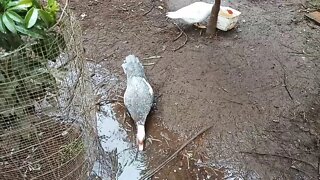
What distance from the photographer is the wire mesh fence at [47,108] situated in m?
1.87

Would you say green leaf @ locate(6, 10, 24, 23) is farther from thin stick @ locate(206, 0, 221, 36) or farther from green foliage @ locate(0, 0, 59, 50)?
thin stick @ locate(206, 0, 221, 36)

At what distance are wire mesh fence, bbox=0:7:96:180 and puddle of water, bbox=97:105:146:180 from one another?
33 cm

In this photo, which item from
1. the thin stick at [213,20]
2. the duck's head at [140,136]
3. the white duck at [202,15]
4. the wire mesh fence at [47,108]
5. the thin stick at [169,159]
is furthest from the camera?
the white duck at [202,15]

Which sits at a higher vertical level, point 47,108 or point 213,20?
point 47,108

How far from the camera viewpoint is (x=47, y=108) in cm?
204

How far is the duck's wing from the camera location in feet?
9.20

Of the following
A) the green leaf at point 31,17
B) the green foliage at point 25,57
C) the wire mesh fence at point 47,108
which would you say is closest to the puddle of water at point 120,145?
the wire mesh fence at point 47,108

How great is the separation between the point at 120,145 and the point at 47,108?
0.86m

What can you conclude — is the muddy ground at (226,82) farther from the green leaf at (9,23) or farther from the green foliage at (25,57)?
the green leaf at (9,23)

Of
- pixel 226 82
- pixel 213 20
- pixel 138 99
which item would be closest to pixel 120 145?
pixel 138 99

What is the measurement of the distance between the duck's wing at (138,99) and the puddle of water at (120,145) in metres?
0.16

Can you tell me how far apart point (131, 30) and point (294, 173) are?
73.6 inches

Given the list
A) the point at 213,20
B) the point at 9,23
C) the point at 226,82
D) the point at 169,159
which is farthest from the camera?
the point at 213,20

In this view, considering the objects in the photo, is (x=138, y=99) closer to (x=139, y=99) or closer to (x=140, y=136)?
(x=139, y=99)
